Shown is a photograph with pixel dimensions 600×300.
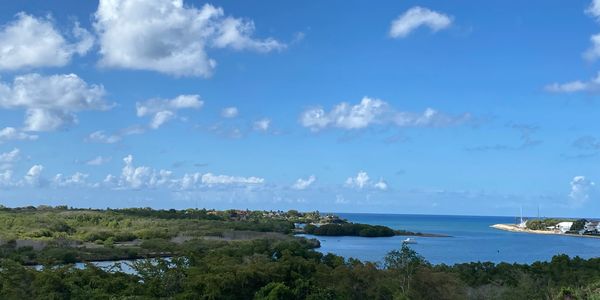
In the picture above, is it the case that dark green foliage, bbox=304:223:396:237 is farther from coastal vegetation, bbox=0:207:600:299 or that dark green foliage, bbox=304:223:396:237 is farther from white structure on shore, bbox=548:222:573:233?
coastal vegetation, bbox=0:207:600:299

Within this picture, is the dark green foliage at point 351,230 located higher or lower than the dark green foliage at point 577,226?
lower

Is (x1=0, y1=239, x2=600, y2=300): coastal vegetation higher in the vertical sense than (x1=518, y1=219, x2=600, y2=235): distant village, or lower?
lower

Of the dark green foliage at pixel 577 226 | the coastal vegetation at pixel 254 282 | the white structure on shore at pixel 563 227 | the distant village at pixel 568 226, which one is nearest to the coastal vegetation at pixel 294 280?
the coastal vegetation at pixel 254 282

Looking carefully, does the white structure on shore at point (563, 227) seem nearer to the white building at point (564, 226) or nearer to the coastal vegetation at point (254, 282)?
the white building at point (564, 226)

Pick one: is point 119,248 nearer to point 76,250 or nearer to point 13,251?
point 76,250

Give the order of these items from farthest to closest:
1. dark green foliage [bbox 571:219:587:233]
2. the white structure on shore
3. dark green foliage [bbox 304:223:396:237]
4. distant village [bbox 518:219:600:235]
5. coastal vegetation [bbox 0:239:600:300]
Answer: the white structure on shore, dark green foliage [bbox 571:219:587:233], distant village [bbox 518:219:600:235], dark green foliage [bbox 304:223:396:237], coastal vegetation [bbox 0:239:600:300]

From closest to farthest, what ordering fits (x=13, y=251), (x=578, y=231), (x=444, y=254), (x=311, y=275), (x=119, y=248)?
(x=311, y=275) → (x=13, y=251) → (x=119, y=248) → (x=444, y=254) → (x=578, y=231)

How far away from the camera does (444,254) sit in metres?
89.3

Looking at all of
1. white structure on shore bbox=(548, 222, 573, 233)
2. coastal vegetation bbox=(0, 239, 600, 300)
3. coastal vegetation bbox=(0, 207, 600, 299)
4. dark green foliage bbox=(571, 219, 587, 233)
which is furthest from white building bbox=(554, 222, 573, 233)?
coastal vegetation bbox=(0, 239, 600, 300)

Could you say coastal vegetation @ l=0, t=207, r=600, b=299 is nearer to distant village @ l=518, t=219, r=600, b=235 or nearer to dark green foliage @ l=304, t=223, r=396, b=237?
dark green foliage @ l=304, t=223, r=396, b=237

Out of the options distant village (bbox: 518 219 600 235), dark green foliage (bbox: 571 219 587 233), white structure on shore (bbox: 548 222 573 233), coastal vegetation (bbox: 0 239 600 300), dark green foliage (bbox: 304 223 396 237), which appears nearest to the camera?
coastal vegetation (bbox: 0 239 600 300)

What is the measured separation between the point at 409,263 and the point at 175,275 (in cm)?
1207

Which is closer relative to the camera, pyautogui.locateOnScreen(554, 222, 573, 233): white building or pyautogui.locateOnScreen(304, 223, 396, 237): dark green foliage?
pyautogui.locateOnScreen(304, 223, 396, 237): dark green foliage

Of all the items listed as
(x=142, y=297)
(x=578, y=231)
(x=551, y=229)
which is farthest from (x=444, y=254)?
(x=551, y=229)
